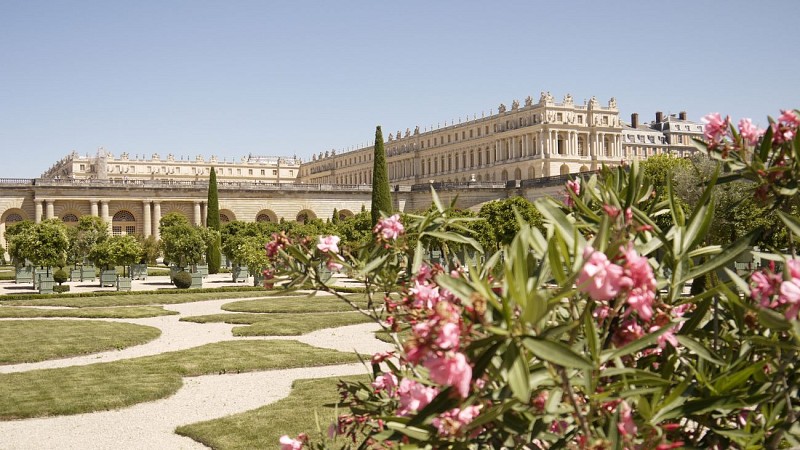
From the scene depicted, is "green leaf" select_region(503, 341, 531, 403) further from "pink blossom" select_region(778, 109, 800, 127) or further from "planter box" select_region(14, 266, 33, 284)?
"planter box" select_region(14, 266, 33, 284)

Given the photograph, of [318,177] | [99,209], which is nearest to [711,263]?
[99,209]

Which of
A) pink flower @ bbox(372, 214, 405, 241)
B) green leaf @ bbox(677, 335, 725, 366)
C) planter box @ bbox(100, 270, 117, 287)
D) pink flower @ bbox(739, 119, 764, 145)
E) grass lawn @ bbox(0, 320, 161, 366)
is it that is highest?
pink flower @ bbox(739, 119, 764, 145)

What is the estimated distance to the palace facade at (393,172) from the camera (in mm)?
55000

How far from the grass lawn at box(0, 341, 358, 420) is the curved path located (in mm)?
269

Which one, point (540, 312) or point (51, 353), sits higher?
point (540, 312)

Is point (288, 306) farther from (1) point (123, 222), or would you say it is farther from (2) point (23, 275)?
(1) point (123, 222)

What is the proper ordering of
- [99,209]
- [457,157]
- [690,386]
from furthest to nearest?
1. [457,157]
2. [99,209]
3. [690,386]

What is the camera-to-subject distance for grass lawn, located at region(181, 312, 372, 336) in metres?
16.5

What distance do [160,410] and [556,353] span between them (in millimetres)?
8535

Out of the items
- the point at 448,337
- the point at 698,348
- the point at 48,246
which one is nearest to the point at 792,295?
the point at 698,348

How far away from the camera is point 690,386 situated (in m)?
2.53

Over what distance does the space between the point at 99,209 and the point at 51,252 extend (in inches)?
1113

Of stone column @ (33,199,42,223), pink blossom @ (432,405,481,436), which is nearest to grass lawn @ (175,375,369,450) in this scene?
pink blossom @ (432,405,481,436)

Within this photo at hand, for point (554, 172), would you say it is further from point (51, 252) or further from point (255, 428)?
point (255, 428)
